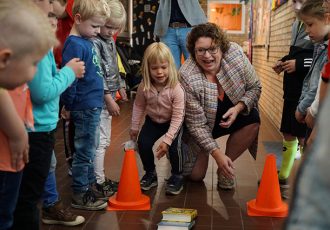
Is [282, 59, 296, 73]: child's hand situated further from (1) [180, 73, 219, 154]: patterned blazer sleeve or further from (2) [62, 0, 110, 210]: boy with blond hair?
(2) [62, 0, 110, 210]: boy with blond hair

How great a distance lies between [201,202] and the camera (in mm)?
3055

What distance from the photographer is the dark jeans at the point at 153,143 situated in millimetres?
3311

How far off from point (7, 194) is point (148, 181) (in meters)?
1.87

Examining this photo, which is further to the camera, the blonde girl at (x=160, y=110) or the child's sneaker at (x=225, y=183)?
the child's sneaker at (x=225, y=183)

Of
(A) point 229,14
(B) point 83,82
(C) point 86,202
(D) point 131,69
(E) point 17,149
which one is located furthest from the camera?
(A) point 229,14

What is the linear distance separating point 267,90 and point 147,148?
461cm

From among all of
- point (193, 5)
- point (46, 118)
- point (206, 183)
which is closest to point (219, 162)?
point (206, 183)

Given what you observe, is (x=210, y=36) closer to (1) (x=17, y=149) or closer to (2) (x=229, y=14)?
(1) (x=17, y=149)

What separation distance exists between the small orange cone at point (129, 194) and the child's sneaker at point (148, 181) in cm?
31

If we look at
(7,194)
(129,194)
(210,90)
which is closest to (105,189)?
(129,194)

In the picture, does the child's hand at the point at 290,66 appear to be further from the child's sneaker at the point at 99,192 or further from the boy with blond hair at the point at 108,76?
the child's sneaker at the point at 99,192

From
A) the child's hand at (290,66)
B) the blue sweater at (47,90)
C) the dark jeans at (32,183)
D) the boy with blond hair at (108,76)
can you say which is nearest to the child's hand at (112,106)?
the boy with blond hair at (108,76)

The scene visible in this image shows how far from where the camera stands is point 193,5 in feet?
14.2

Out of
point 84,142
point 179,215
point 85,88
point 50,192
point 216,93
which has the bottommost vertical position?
point 179,215
